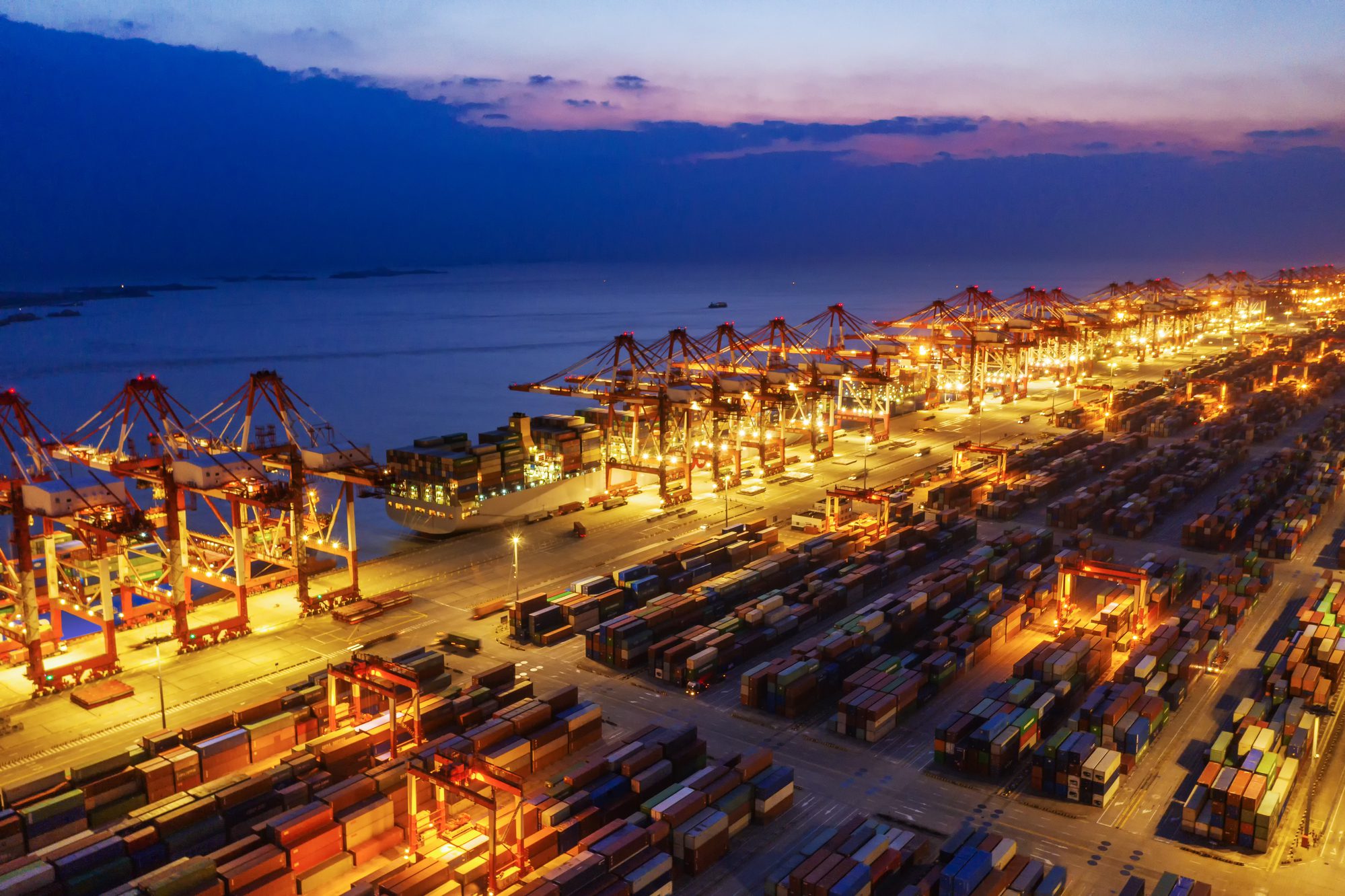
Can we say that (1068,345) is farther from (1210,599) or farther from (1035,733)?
(1035,733)

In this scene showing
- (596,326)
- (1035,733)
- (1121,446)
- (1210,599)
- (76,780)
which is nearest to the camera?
(76,780)

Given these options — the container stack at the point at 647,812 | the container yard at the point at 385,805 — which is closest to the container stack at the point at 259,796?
the container yard at the point at 385,805

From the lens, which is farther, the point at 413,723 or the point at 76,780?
the point at 413,723

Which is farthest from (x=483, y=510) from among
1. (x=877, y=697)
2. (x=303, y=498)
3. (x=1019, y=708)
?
(x=1019, y=708)

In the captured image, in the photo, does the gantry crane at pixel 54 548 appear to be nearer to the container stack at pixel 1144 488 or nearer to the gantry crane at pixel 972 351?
the container stack at pixel 1144 488

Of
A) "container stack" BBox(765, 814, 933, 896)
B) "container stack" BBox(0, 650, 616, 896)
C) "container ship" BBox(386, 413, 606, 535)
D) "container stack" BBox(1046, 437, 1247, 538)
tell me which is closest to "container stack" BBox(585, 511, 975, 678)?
"container stack" BBox(0, 650, 616, 896)

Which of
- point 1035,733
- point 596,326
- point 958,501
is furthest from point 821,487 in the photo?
point 596,326
